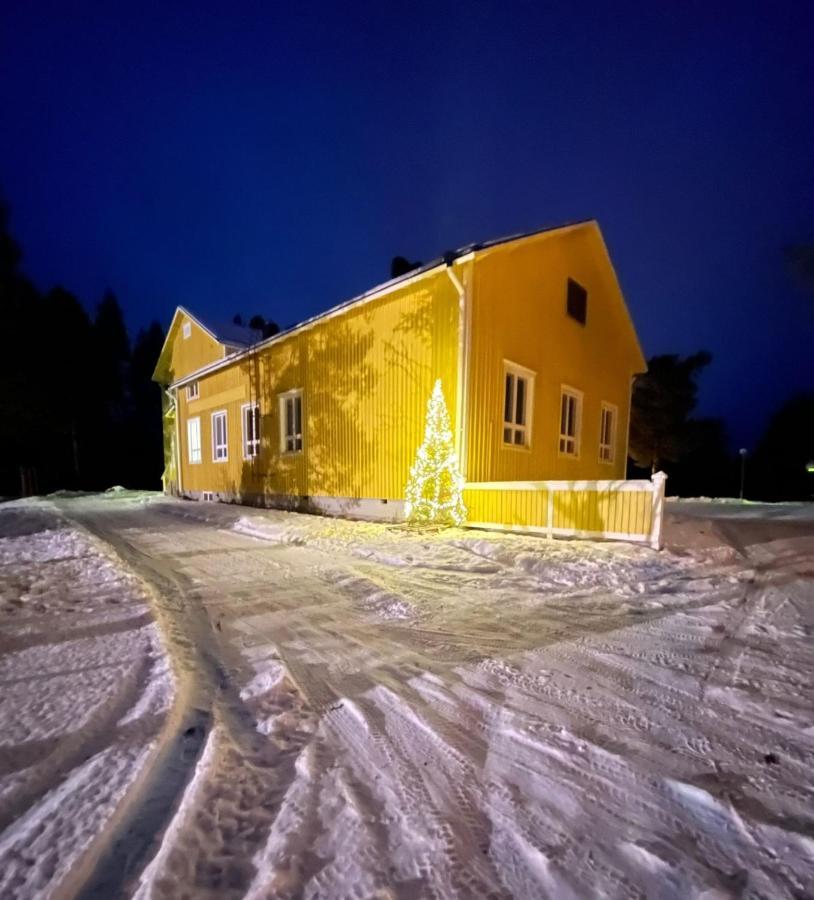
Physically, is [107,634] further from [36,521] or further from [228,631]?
[36,521]

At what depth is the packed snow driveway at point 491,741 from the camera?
1.38 meters

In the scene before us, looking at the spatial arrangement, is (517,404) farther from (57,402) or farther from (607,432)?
(57,402)

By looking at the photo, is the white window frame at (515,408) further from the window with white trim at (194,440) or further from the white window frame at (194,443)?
the window with white trim at (194,440)

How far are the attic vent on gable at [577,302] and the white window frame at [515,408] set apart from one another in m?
2.87

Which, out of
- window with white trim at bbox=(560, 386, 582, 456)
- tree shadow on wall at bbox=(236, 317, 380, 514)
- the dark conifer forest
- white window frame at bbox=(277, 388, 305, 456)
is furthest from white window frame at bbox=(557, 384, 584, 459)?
the dark conifer forest

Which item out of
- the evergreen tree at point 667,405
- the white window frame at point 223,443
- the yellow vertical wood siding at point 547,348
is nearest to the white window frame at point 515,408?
the yellow vertical wood siding at point 547,348

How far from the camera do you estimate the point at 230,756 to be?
1908 millimetres

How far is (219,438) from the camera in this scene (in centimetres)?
1538

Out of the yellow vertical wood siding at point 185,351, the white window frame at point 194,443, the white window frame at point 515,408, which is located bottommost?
the white window frame at point 194,443

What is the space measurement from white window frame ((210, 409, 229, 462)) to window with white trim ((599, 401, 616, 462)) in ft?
41.1

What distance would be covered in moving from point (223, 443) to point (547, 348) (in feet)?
37.4

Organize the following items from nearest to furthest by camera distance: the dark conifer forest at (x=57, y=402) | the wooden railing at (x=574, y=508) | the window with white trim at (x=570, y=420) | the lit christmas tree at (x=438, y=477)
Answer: the wooden railing at (x=574, y=508), the lit christmas tree at (x=438, y=477), the window with white trim at (x=570, y=420), the dark conifer forest at (x=57, y=402)

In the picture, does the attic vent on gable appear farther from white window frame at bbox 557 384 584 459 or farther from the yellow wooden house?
white window frame at bbox 557 384 584 459

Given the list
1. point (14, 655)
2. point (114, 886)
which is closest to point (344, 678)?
point (114, 886)
